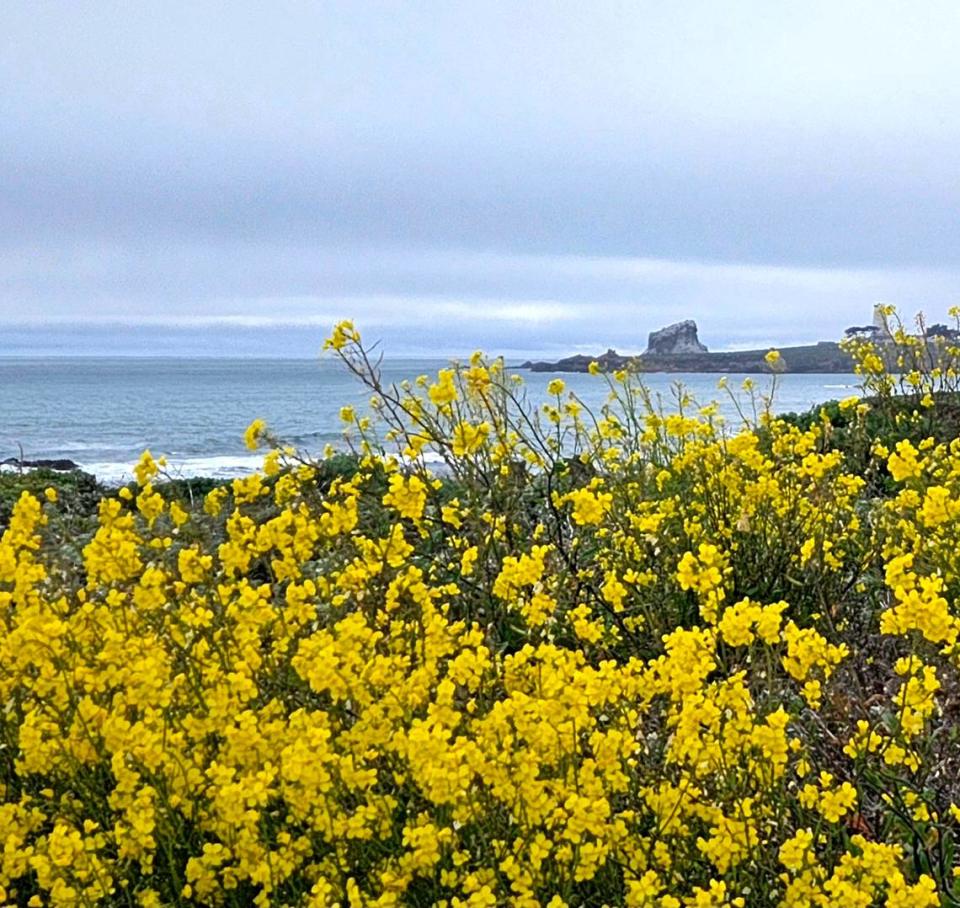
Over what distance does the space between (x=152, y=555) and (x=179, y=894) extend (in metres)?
1.77

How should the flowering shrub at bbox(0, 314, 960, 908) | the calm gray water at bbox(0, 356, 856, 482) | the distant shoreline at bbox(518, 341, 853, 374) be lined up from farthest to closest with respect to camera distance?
1. the distant shoreline at bbox(518, 341, 853, 374)
2. the calm gray water at bbox(0, 356, 856, 482)
3. the flowering shrub at bbox(0, 314, 960, 908)

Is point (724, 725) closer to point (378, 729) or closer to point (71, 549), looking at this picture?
point (378, 729)

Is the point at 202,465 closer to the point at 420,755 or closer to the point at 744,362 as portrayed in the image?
the point at 420,755

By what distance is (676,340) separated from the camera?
72938mm

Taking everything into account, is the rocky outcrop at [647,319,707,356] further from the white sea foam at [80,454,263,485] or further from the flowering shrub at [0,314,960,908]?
the flowering shrub at [0,314,960,908]

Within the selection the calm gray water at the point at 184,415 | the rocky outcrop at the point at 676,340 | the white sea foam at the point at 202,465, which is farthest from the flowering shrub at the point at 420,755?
the rocky outcrop at the point at 676,340

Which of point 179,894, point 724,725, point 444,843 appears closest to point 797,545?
point 724,725

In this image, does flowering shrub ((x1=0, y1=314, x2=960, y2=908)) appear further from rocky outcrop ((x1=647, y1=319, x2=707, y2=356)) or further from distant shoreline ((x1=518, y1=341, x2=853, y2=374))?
rocky outcrop ((x1=647, y1=319, x2=707, y2=356))

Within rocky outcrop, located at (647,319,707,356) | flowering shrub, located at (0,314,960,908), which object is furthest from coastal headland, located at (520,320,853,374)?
flowering shrub, located at (0,314,960,908)

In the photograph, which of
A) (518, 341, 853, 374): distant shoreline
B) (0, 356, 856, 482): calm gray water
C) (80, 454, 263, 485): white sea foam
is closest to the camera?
(80, 454, 263, 485): white sea foam

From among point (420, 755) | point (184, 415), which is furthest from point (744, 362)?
point (420, 755)

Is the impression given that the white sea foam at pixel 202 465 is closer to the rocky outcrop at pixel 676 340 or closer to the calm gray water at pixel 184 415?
the calm gray water at pixel 184 415

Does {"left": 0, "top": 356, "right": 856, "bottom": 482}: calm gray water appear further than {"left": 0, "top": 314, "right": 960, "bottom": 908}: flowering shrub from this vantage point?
Yes

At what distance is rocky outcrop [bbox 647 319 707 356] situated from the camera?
7275 cm
